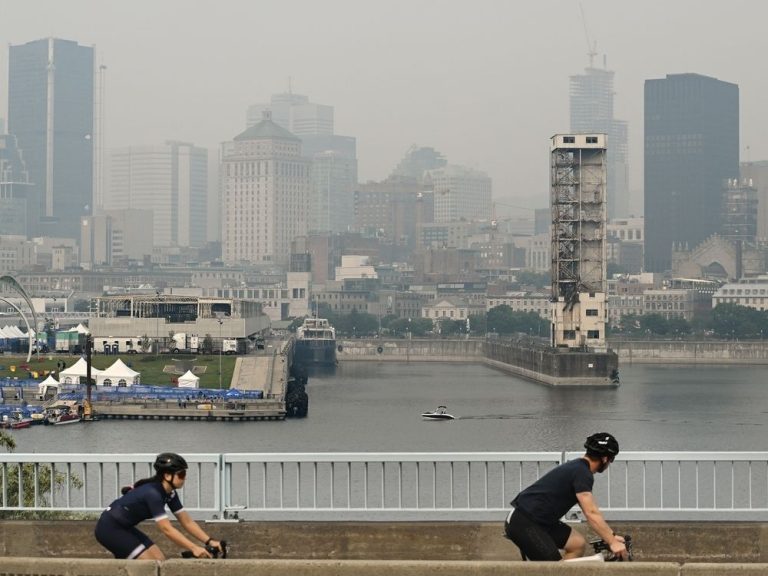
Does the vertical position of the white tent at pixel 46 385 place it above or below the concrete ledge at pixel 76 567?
below

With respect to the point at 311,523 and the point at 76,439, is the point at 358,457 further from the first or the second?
the point at 76,439

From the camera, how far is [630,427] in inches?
4028

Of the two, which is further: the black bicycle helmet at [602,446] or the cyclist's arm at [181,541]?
the black bicycle helmet at [602,446]

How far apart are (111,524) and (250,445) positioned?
7153cm

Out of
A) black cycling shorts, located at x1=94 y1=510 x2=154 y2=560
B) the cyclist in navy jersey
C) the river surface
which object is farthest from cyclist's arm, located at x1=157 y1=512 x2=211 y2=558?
the river surface

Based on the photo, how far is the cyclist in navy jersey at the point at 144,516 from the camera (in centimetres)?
1468

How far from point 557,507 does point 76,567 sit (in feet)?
13.4

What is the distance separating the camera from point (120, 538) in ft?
48.2

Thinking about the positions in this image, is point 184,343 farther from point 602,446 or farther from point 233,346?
point 602,446

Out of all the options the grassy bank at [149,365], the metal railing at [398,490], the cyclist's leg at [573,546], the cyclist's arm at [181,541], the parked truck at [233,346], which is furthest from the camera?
the parked truck at [233,346]

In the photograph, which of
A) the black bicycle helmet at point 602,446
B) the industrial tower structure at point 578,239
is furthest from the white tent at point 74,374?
the black bicycle helmet at point 602,446

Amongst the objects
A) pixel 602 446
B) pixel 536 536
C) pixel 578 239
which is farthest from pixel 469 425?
pixel 536 536

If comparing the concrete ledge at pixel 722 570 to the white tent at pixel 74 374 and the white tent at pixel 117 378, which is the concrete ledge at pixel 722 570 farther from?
the white tent at pixel 117 378

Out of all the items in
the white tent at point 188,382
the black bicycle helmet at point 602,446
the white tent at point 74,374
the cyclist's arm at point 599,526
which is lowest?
the white tent at point 188,382
